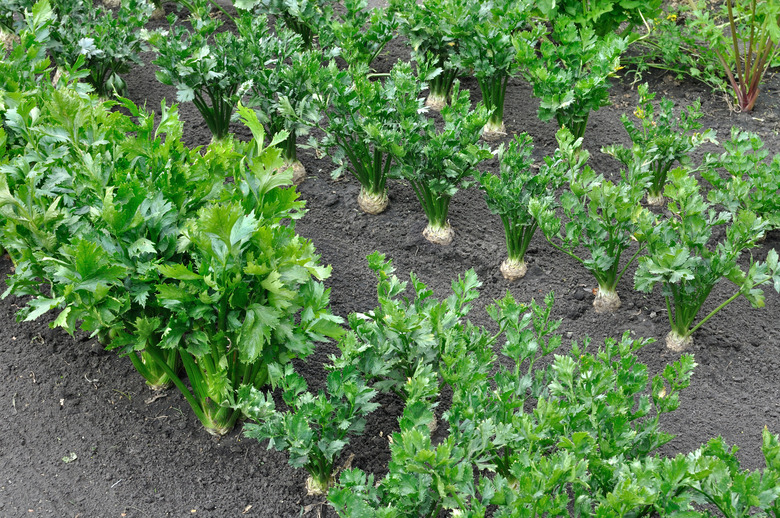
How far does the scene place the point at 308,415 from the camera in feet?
8.32

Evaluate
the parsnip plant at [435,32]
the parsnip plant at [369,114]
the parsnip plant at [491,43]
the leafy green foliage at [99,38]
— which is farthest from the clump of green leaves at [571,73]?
the leafy green foliage at [99,38]

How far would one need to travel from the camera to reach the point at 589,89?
156 inches

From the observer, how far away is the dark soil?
2.89m

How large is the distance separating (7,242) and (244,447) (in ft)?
3.89

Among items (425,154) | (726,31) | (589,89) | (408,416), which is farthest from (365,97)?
(726,31)

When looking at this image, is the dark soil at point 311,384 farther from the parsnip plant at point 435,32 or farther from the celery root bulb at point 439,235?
the parsnip plant at point 435,32

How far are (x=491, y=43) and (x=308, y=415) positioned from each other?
8.49 ft

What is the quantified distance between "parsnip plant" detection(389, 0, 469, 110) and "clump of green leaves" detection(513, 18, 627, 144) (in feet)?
1.36

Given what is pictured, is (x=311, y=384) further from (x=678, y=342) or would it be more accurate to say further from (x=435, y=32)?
(x=435, y=32)

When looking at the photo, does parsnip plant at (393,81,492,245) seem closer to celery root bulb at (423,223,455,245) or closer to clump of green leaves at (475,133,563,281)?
clump of green leaves at (475,133,563,281)

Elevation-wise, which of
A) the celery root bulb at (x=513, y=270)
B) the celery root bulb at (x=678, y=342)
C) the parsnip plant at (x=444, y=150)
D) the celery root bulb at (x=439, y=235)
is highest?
the parsnip plant at (x=444, y=150)

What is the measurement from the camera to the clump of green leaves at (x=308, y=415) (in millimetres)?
2531

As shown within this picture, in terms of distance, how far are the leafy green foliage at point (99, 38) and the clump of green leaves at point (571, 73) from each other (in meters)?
2.42

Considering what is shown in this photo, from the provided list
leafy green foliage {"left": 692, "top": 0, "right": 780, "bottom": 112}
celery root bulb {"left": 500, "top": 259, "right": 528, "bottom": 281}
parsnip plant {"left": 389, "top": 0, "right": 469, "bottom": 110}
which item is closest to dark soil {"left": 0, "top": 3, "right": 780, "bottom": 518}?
celery root bulb {"left": 500, "top": 259, "right": 528, "bottom": 281}
